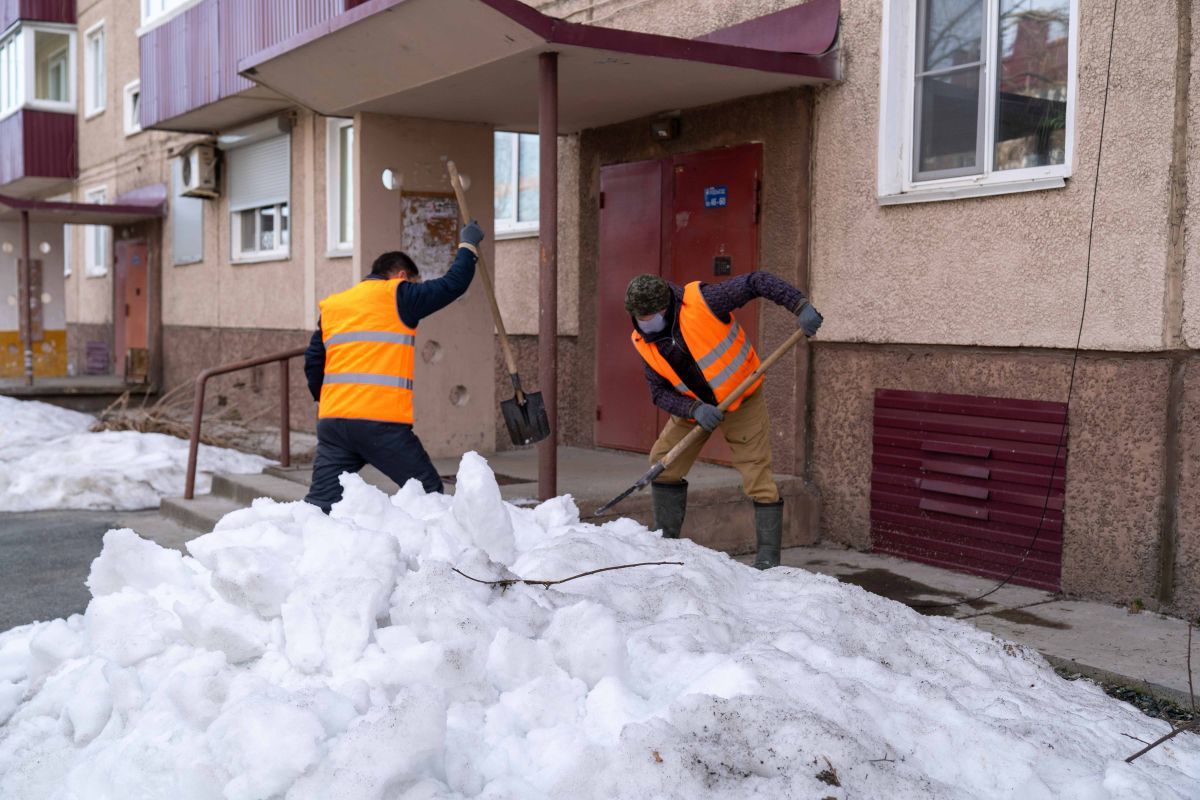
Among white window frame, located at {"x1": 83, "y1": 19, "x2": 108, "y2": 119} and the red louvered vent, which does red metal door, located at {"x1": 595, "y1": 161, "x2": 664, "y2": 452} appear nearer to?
the red louvered vent

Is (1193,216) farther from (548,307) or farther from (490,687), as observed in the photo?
(490,687)

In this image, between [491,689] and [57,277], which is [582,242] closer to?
[491,689]

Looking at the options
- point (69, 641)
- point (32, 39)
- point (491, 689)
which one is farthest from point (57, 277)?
point (491, 689)

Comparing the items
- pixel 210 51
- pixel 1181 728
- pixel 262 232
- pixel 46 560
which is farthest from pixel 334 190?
pixel 1181 728

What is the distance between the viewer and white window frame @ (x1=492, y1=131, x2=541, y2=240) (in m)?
10.2

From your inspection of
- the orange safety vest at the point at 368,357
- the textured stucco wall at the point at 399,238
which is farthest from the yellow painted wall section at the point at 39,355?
the orange safety vest at the point at 368,357

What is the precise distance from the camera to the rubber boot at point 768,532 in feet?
20.3

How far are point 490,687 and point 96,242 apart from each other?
19.7m

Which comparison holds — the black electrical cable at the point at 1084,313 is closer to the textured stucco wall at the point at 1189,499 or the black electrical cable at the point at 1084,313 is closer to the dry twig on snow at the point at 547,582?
the textured stucco wall at the point at 1189,499

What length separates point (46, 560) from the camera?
7652mm

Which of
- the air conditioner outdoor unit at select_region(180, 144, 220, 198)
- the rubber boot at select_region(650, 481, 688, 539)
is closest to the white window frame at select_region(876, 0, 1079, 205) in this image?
the rubber boot at select_region(650, 481, 688, 539)

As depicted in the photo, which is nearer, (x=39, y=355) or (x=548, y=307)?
(x=548, y=307)

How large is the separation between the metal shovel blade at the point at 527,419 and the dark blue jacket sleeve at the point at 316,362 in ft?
3.38

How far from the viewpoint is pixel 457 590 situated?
4.02m
